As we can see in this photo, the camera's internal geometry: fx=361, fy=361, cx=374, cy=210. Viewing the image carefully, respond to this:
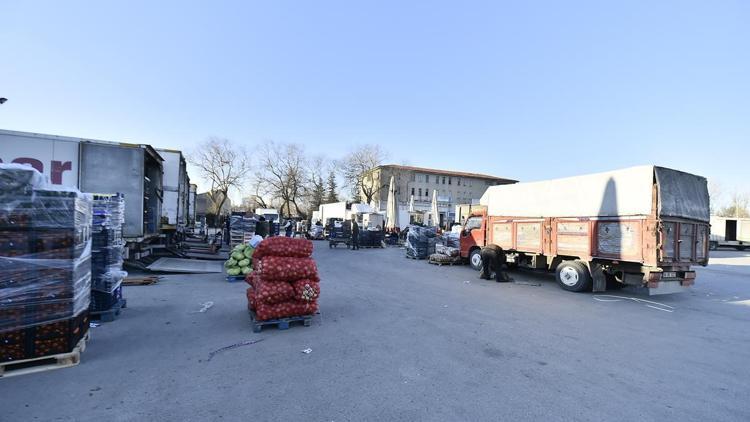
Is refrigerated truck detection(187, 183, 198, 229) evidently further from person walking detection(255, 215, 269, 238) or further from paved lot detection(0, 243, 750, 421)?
paved lot detection(0, 243, 750, 421)

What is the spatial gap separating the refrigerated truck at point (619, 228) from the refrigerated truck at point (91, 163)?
1139cm

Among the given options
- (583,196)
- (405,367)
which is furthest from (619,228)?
(405,367)

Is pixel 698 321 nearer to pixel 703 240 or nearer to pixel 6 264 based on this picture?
pixel 703 240

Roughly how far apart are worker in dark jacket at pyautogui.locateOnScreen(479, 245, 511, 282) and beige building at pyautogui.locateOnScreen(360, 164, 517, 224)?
46340 mm

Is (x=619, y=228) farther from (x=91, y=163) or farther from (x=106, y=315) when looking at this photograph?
(x=91, y=163)

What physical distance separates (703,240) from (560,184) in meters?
3.59

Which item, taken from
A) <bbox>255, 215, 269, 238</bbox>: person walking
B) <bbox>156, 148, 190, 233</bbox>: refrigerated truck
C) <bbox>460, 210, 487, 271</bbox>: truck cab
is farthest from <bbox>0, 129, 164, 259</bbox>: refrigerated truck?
<bbox>460, 210, 487, 271</bbox>: truck cab

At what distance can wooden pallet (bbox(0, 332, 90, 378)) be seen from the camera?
376 cm

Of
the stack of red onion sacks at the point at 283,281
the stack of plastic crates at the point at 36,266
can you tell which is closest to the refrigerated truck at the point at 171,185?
the stack of red onion sacks at the point at 283,281

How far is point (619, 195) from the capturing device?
8.84 metres

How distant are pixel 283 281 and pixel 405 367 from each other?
2.48 metres

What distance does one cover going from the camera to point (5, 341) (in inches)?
147

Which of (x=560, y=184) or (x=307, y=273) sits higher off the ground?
(x=560, y=184)

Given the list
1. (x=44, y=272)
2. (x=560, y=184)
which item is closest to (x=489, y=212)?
(x=560, y=184)
